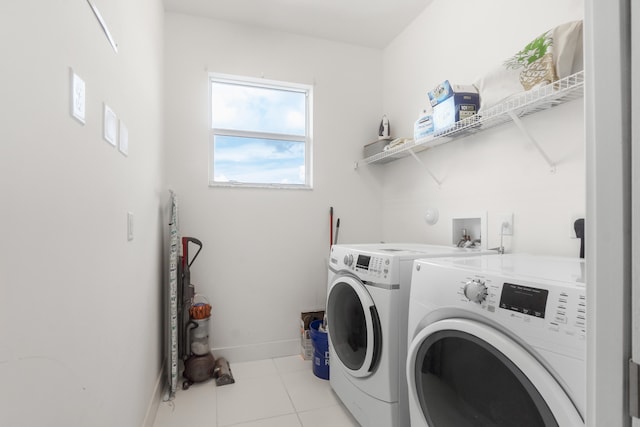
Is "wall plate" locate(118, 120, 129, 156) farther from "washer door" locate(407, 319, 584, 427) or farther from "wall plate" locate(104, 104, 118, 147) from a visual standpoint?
"washer door" locate(407, 319, 584, 427)

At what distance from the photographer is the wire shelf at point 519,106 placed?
1.26m

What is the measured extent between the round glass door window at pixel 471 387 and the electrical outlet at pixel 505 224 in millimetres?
912

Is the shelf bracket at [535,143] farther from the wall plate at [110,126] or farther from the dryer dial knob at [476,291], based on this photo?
the wall plate at [110,126]

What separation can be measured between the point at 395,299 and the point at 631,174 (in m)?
1.07

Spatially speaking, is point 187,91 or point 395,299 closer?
point 395,299

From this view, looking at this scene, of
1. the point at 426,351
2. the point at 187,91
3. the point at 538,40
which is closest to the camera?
the point at 426,351

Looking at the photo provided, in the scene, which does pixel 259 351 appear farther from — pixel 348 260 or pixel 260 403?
pixel 348 260

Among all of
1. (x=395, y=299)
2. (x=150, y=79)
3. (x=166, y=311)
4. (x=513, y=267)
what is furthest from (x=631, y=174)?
(x=166, y=311)

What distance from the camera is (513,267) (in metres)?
1.05

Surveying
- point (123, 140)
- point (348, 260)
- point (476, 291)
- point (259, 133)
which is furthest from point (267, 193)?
point (476, 291)

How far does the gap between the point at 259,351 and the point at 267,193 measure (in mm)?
1267

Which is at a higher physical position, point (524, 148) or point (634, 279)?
point (524, 148)

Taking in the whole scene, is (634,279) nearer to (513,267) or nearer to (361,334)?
(513,267)

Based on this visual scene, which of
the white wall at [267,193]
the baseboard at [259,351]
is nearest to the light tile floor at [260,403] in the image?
the baseboard at [259,351]
